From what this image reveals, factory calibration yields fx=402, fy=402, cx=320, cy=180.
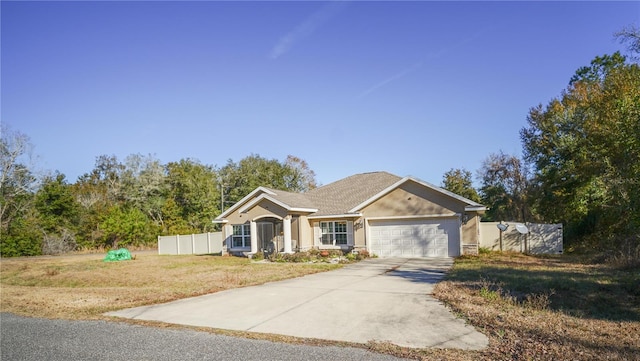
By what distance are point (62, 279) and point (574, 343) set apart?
56.2 ft

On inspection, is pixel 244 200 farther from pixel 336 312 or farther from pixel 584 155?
pixel 584 155

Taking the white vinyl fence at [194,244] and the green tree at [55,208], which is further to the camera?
the green tree at [55,208]

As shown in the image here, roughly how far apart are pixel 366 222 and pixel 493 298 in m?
14.1

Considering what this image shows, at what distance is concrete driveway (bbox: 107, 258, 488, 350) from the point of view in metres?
7.16

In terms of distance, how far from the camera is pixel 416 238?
2261 cm

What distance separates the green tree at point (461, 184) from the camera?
39.4 m

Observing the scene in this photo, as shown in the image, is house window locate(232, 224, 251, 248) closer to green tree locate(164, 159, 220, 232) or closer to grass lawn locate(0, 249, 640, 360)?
grass lawn locate(0, 249, 640, 360)

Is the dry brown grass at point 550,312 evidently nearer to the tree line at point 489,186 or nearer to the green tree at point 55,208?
the tree line at point 489,186

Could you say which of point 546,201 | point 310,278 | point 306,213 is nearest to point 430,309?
point 310,278

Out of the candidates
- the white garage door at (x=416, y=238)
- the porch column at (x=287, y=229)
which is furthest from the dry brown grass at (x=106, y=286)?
the white garage door at (x=416, y=238)

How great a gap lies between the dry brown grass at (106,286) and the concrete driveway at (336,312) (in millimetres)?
997

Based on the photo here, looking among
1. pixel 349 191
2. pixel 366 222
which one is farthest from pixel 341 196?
pixel 366 222

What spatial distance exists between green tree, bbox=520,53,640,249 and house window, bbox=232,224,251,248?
19.5 metres

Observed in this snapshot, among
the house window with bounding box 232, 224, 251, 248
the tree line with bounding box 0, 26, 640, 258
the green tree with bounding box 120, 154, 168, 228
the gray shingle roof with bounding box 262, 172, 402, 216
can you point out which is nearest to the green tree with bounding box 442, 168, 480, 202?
the tree line with bounding box 0, 26, 640, 258
